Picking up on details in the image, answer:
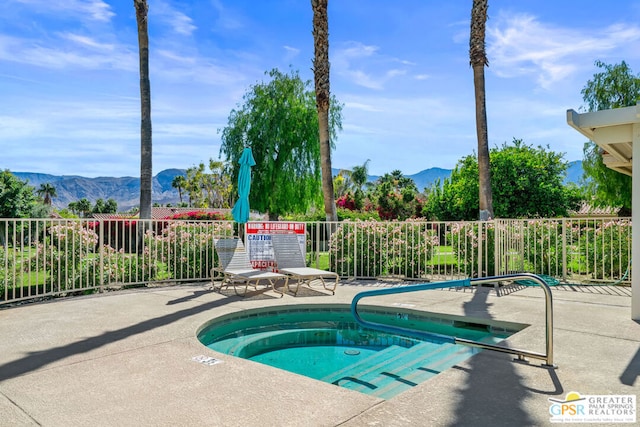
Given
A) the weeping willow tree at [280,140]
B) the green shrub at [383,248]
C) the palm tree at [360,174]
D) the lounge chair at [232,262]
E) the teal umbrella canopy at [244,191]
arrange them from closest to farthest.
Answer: the lounge chair at [232,262]
the teal umbrella canopy at [244,191]
the green shrub at [383,248]
the weeping willow tree at [280,140]
the palm tree at [360,174]

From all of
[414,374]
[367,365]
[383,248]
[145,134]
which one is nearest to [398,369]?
[414,374]

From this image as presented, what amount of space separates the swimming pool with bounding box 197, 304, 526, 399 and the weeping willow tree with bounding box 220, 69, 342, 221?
688 inches

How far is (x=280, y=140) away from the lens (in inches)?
950

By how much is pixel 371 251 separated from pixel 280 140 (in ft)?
46.1

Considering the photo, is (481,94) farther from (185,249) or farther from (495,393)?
(495,393)

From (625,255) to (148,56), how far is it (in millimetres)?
14067

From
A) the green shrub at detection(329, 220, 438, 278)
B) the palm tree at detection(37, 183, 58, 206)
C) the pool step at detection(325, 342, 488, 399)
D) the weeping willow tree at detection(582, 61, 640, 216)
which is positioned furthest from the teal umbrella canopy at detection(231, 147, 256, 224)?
the palm tree at detection(37, 183, 58, 206)

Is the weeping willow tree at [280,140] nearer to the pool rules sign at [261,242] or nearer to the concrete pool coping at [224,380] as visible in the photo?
the pool rules sign at [261,242]

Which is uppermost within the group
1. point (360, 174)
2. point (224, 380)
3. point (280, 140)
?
point (360, 174)

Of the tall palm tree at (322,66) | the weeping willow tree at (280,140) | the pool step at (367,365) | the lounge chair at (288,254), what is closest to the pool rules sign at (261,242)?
the lounge chair at (288,254)

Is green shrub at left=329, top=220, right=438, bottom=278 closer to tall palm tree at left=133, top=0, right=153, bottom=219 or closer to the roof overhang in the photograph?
the roof overhang

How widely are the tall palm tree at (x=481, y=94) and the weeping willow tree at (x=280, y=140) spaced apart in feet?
36.2

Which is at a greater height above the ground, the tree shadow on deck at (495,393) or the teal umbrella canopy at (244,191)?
the teal umbrella canopy at (244,191)

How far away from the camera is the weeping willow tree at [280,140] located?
79.4 feet
